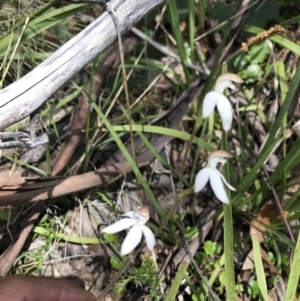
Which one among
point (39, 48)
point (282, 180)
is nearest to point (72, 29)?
point (39, 48)

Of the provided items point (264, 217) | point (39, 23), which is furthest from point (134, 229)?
point (39, 23)

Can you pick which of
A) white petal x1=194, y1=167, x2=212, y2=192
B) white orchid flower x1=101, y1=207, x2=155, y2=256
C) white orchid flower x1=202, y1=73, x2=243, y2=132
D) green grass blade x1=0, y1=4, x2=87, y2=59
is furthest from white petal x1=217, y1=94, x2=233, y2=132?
green grass blade x1=0, y1=4, x2=87, y2=59

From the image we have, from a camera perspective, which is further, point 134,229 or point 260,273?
point 260,273

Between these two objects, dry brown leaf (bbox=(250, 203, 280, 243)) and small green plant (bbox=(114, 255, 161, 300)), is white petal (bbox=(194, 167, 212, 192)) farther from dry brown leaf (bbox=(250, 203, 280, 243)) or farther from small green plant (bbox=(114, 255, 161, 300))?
dry brown leaf (bbox=(250, 203, 280, 243))

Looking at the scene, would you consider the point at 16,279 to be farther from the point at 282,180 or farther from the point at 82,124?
the point at 282,180

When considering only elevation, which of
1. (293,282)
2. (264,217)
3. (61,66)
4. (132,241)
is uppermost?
(61,66)

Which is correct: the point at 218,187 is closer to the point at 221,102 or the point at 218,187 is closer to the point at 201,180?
the point at 201,180

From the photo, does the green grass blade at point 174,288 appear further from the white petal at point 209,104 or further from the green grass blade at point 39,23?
the green grass blade at point 39,23
